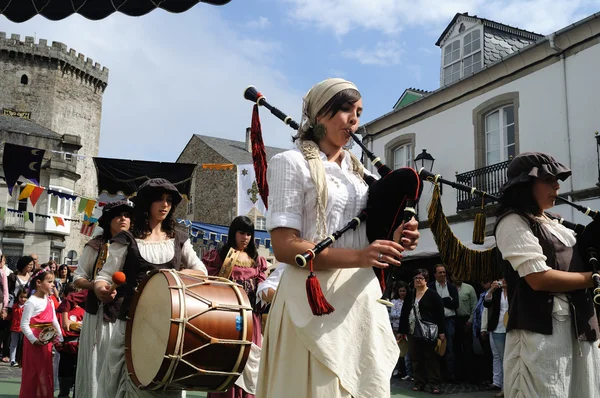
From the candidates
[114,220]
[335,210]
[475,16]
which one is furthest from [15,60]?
[335,210]

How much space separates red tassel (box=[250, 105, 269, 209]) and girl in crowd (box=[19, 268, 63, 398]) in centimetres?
523

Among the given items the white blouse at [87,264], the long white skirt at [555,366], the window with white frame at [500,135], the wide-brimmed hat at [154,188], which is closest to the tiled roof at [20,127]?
the window with white frame at [500,135]

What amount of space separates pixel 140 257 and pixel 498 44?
19.4 m

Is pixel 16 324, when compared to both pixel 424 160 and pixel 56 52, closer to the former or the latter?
pixel 424 160

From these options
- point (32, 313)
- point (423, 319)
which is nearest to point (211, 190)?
point (423, 319)

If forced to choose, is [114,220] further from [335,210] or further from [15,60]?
[15,60]

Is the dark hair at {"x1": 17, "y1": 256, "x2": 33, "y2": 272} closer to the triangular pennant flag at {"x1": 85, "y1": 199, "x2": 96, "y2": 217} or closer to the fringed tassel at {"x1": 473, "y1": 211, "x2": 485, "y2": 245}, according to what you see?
the triangular pennant flag at {"x1": 85, "y1": 199, "x2": 96, "y2": 217}

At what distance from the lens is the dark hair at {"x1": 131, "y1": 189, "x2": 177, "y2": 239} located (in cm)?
Result: 486

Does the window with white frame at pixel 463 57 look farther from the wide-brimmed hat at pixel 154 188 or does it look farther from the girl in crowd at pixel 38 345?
the wide-brimmed hat at pixel 154 188

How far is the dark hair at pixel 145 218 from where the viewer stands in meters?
4.86

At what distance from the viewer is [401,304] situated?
11.6 meters

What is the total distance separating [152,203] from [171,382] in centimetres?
149

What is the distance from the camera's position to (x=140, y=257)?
4.66 metres

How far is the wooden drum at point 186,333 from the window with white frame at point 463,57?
18.5 m
